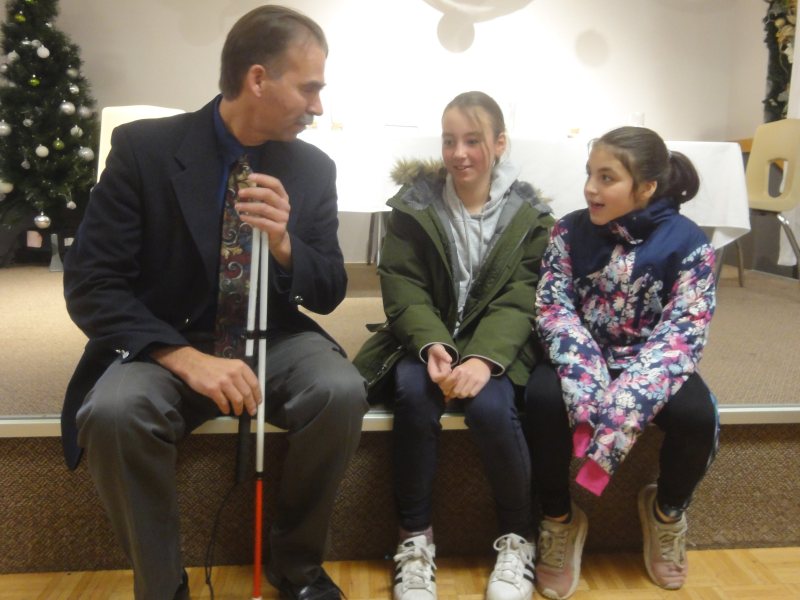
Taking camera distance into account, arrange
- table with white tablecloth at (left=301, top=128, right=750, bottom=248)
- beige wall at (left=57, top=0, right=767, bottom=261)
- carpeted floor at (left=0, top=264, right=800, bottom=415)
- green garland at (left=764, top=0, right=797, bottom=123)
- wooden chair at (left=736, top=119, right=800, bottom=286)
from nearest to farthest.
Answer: carpeted floor at (left=0, top=264, right=800, bottom=415)
table with white tablecloth at (left=301, top=128, right=750, bottom=248)
wooden chair at (left=736, top=119, right=800, bottom=286)
green garland at (left=764, top=0, right=797, bottom=123)
beige wall at (left=57, top=0, right=767, bottom=261)

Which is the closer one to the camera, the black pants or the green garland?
the black pants

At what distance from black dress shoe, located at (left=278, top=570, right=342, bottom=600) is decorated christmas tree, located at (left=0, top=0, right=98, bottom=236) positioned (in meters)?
3.12

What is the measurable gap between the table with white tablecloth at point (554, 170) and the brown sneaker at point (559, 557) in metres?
1.59

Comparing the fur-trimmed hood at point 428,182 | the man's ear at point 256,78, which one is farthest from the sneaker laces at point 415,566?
the man's ear at point 256,78

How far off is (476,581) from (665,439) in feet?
1.49

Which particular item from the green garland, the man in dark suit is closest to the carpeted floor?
the man in dark suit

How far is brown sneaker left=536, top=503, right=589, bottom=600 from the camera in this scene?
1.32 m

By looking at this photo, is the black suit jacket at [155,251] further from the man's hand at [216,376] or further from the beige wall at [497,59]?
the beige wall at [497,59]

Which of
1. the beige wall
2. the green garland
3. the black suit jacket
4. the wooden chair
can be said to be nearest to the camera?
the black suit jacket

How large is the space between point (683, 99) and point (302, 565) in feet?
14.8

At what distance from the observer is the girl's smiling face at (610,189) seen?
136 cm

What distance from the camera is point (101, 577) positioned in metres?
1.38

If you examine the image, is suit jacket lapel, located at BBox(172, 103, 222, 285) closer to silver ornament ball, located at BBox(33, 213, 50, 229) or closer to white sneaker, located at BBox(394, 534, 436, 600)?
white sneaker, located at BBox(394, 534, 436, 600)

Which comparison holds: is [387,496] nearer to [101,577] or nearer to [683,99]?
[101,577]
